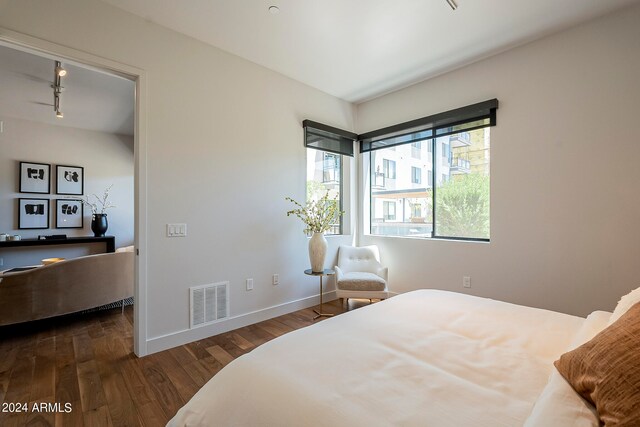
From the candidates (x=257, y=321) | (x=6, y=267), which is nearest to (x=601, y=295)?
(x=257, y=321)

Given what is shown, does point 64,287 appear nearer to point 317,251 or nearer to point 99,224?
point 99,224

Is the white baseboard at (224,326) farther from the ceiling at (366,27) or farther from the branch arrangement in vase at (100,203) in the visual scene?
the branch arrangement in vase at (100,203)

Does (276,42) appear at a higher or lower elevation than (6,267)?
higher

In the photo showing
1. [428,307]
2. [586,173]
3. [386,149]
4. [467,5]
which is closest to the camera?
[428,307]

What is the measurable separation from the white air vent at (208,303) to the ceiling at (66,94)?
2.11 meters

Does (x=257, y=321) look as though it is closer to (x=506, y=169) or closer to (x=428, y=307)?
(x=428, y=307)

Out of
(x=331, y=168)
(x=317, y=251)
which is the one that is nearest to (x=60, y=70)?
(x=331, y=168)

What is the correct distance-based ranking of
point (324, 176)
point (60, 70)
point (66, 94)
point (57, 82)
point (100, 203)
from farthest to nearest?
point (100, 203) → point (324, 176) → point (66, 94) → point (57, 82) → point (60, 70)

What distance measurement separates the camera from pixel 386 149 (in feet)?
13.5

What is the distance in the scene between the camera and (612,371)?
74 centimetres

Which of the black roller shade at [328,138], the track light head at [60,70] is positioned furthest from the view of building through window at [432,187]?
the track light head at [60,70]

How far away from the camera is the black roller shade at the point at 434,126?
3029mm

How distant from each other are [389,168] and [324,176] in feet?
3.15

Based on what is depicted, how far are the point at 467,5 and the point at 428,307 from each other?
2.37 m
